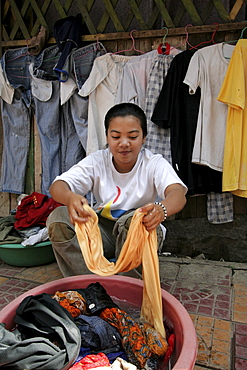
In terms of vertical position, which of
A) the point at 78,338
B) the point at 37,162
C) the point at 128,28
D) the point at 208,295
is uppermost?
the point at 128,28

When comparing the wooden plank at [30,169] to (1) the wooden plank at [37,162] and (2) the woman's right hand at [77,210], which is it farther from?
(2) the woman's right hand at [77,210]

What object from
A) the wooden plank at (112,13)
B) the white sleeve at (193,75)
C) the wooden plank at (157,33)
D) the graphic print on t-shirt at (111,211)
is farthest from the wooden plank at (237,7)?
the graphic print on t-shirt at (111,211)

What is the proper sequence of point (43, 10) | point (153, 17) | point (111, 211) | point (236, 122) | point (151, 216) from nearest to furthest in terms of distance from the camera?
point (151, 216), point (111, 211), point (236, 122), point (153, 17), point (43, 10)

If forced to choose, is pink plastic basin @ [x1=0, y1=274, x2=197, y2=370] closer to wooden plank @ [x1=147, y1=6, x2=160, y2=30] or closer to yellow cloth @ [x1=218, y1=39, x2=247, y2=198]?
yellow cloth @ [x1=218, y1=39, x2=247, y2=198]

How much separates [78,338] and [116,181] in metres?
1.00

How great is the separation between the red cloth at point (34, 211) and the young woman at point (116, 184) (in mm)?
757

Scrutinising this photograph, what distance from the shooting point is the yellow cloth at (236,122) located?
93.3 inches

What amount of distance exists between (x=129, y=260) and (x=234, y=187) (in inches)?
60.1

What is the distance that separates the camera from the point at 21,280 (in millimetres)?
2305

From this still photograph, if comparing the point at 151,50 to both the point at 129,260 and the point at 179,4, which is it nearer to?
the point at 179,4

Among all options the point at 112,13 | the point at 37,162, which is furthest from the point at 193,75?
the point at 37,162

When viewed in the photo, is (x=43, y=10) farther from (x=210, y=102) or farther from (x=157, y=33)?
(x=210, y=102)

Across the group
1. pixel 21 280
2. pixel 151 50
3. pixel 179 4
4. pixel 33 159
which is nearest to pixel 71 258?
pixel 21 280

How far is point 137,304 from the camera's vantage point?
5.06 feet
